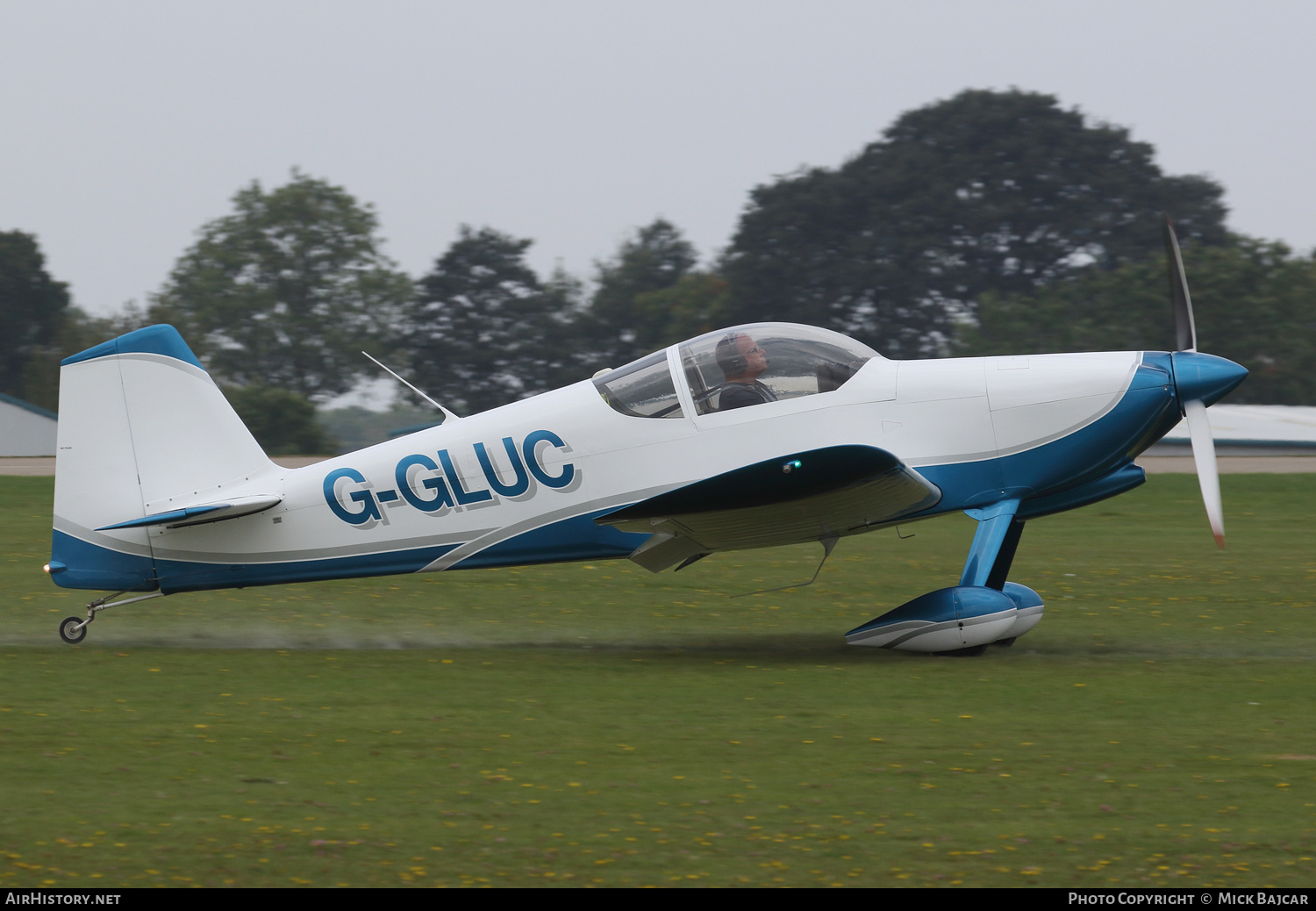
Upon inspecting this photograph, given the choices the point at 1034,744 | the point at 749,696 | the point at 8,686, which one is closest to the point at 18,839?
the point at 8,686

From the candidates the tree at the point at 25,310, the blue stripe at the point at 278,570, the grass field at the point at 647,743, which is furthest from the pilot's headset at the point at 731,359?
the tree at the point at 25,310

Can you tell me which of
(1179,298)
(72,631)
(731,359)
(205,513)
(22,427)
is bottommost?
(72,631)

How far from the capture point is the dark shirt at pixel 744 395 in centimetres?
875

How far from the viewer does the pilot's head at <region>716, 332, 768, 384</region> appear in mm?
8758

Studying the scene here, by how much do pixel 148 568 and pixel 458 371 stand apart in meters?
50.0

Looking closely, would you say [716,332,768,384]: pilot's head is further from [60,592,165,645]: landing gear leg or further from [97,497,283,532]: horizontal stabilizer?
[60,592,165,645]: landing gear leg

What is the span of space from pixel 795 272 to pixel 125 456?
50.8 m

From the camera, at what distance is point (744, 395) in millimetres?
8758

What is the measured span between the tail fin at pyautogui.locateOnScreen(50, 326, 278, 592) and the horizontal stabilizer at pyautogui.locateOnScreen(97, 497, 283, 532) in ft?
0.42

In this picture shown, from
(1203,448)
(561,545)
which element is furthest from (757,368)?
(1203,448)

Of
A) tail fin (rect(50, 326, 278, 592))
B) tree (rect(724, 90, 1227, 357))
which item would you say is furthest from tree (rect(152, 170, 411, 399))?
tail fin (rect(50, 326, 278, 592))

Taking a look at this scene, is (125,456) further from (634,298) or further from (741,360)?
(634,298)

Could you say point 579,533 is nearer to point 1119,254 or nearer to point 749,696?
point 749,696
